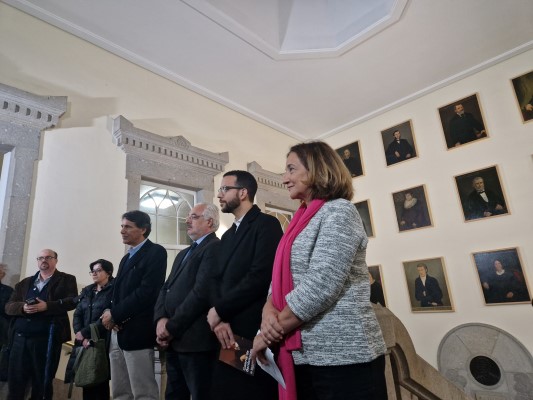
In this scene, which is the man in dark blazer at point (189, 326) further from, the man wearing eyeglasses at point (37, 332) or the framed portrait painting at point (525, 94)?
the framed portrait painting at point (525, 94)

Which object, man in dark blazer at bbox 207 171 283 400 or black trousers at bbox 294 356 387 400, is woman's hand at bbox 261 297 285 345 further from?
man in dark blazer at bbox 207 171 283 400

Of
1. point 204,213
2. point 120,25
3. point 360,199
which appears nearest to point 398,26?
point 360,199

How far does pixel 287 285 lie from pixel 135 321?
1.88 meters

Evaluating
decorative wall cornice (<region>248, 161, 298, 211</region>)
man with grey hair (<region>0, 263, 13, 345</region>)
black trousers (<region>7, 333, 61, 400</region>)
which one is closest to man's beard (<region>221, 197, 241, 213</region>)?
black trousers (<region>7, 333, 61, 400</region>)

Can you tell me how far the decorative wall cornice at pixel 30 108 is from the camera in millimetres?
3840

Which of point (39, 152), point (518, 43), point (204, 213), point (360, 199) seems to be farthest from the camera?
point (360, 199)

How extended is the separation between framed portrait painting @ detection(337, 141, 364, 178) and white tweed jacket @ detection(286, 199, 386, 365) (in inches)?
250

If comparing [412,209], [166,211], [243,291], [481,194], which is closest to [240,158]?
[166,211]

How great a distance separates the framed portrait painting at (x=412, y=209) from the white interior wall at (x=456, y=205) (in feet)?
0.33

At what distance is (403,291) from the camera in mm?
6406

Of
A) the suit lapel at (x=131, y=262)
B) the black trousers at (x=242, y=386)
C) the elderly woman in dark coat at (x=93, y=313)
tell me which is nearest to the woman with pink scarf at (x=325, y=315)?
the black trousers at (x=242, y=386)

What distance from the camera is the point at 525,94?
5.50 meters

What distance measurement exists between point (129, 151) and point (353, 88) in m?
4.20

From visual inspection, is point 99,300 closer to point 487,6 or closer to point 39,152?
point 39,152
